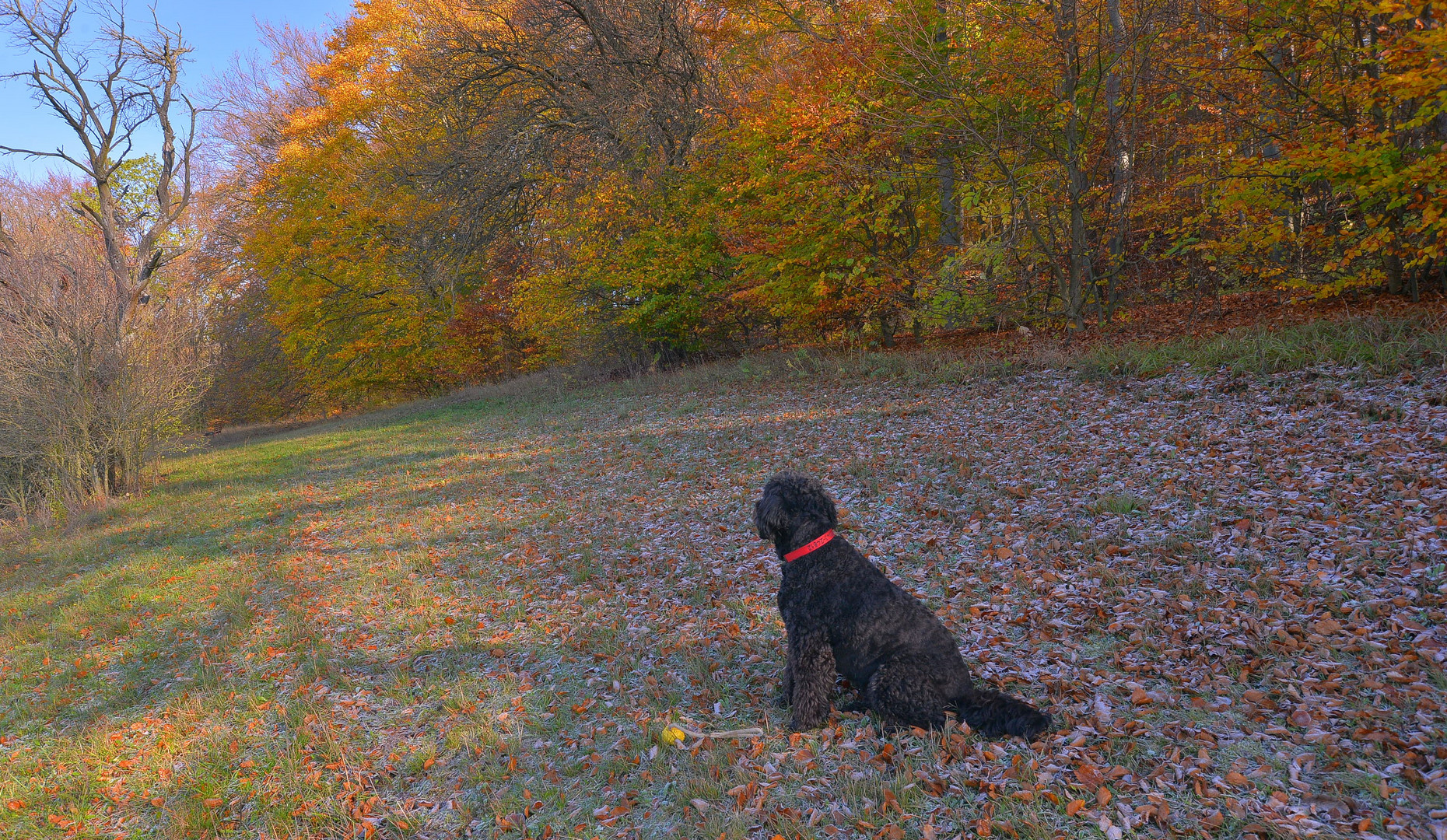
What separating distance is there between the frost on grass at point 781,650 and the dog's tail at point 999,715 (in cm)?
11

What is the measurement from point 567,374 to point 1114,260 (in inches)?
641

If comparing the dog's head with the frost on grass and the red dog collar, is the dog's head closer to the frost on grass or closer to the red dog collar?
Result: the red dog collar

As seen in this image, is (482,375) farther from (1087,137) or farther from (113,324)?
(1087,137)

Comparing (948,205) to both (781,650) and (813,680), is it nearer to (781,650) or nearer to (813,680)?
(781,650)

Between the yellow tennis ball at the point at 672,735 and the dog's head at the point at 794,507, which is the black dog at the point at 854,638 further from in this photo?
the yellow tennis ball at the point at 672,735

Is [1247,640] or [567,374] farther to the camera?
[567,374]

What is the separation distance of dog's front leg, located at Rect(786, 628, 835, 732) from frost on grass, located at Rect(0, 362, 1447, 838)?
0.35 feet

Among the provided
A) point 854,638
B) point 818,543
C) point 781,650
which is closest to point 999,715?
point 854,638

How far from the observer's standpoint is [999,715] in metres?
3.40

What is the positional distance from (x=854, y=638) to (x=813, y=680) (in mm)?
359

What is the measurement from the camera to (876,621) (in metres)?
3.65

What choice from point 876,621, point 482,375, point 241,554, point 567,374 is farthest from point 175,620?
point 482,375

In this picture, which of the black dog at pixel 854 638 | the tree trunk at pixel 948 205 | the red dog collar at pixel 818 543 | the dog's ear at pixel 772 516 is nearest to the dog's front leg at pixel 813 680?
the black dog at pixel 854 638

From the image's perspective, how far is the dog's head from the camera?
3859 millimetres
